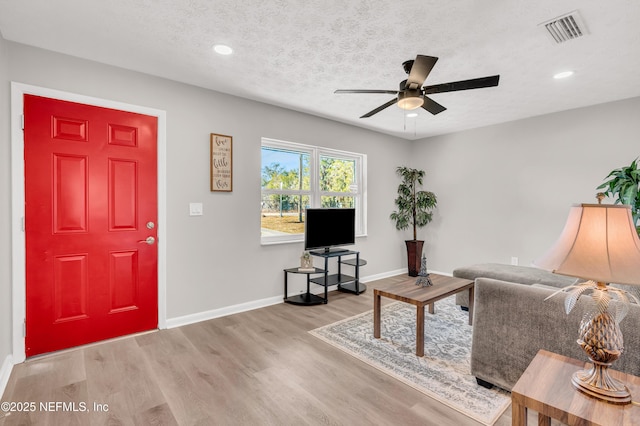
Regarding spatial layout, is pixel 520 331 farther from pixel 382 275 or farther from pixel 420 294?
pixel 382 275

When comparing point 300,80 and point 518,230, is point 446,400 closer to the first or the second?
point 300,80

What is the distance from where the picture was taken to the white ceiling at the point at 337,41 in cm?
199

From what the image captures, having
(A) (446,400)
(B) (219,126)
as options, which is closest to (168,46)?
(B) (219,126)

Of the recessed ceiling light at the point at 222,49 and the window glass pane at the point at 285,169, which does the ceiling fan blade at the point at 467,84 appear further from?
the window glass pane at the point at 285,169

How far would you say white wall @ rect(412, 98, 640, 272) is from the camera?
12.7 ft

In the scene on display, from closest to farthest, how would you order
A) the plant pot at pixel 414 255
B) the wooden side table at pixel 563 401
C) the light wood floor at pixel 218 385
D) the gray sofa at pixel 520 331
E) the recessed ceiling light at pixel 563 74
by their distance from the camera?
the wooden side table at pixel 563 401
the gray sofa at pixel 520 331
the light wood floor at pixel 218 385
the recessed ceiling light at pixel 563 74
the plant pot at pixel 414 255

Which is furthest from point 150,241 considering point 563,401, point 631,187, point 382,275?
point 631,187

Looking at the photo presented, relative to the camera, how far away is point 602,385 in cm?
117

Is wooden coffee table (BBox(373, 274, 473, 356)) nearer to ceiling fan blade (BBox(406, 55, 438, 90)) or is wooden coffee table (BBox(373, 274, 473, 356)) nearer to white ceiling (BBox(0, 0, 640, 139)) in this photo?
ceiling fan blade (BBox(406, 55, 438, 90))

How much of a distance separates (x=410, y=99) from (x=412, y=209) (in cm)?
333

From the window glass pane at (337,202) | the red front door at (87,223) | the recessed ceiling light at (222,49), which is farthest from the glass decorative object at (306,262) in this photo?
the recessed ceiling light at (222,49)

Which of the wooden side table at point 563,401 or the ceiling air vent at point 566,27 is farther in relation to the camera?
the ceiling air vent at point 566,27

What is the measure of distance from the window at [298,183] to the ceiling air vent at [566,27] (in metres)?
2.81

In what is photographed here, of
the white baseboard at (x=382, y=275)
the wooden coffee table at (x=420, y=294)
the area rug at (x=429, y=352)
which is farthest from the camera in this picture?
the white baseboard at (x=382, y=275)
